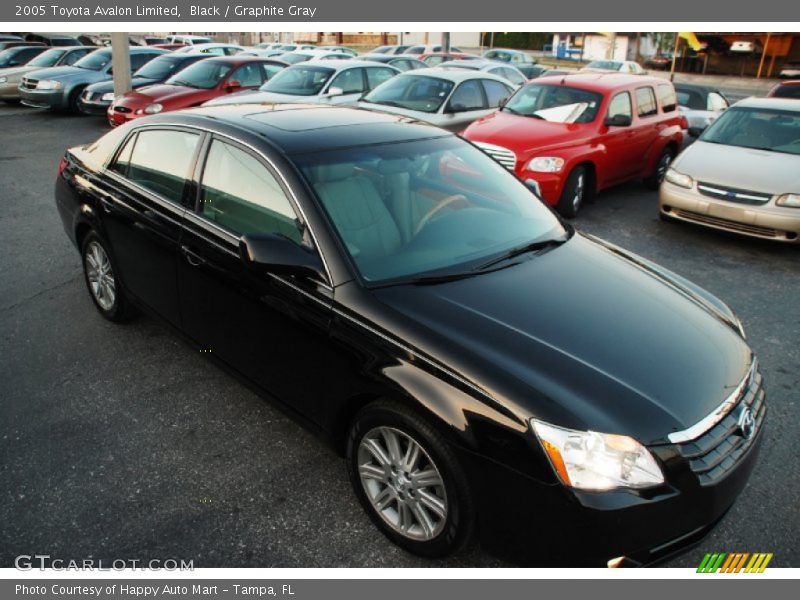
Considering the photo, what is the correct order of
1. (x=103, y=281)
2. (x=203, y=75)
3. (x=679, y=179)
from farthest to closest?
(x=203, y=75), (x=679, y=179), (x=103, y=281)

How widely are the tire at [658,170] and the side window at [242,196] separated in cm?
774

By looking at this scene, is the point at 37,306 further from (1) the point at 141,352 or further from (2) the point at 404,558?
(2) the point at 404,558

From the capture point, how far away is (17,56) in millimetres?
18000

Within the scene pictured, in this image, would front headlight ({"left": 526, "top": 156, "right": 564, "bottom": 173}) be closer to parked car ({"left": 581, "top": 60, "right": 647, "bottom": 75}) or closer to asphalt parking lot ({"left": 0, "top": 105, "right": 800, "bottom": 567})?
asphalt parking lot ({"left": 0, "top": 105, "right": 800, "bottom": 567})

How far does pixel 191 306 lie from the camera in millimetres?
3596

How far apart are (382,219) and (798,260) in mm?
5487

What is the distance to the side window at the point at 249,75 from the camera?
1224 cm

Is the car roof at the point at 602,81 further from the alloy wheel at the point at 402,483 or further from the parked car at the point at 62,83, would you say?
the parked car at the point at 62,83

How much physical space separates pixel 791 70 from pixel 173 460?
3028cm

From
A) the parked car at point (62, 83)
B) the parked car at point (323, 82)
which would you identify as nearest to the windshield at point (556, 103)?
the parked car at point (323, 82)

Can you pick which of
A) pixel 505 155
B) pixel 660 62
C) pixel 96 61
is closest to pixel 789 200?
pixel 505 155

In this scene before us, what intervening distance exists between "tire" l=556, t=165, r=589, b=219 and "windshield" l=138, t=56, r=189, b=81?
30.8ft

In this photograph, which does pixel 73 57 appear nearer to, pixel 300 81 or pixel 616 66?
pixel 300 81
